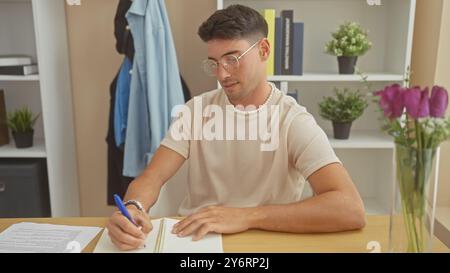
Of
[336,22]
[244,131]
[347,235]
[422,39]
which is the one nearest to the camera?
[347,235]

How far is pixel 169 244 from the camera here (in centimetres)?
100

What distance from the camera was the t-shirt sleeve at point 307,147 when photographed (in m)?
1.28

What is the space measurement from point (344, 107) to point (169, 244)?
153 centimetres

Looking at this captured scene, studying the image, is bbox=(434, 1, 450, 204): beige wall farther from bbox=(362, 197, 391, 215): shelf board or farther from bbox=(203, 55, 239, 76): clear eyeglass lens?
bbox=(203, 55, 239, 76): clear eyeglass lens

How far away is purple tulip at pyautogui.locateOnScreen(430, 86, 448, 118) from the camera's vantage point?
725 mm

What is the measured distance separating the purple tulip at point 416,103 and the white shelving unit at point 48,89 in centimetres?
195

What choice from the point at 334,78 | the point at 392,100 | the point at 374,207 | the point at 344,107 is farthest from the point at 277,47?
the point at 392,100

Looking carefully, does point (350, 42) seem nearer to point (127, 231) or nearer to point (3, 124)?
point (127, 231)

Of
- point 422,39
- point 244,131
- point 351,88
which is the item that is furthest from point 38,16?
point 422,39

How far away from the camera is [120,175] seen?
2.37 m

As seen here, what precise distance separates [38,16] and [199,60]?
0.88 metres

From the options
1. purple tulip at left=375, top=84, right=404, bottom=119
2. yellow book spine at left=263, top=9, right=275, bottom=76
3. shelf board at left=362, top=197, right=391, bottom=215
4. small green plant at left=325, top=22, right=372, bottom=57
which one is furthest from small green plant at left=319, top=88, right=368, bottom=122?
purple tulip at left=375, top=84, right=404, bottom=119

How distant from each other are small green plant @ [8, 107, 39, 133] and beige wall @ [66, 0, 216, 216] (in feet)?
0.99
